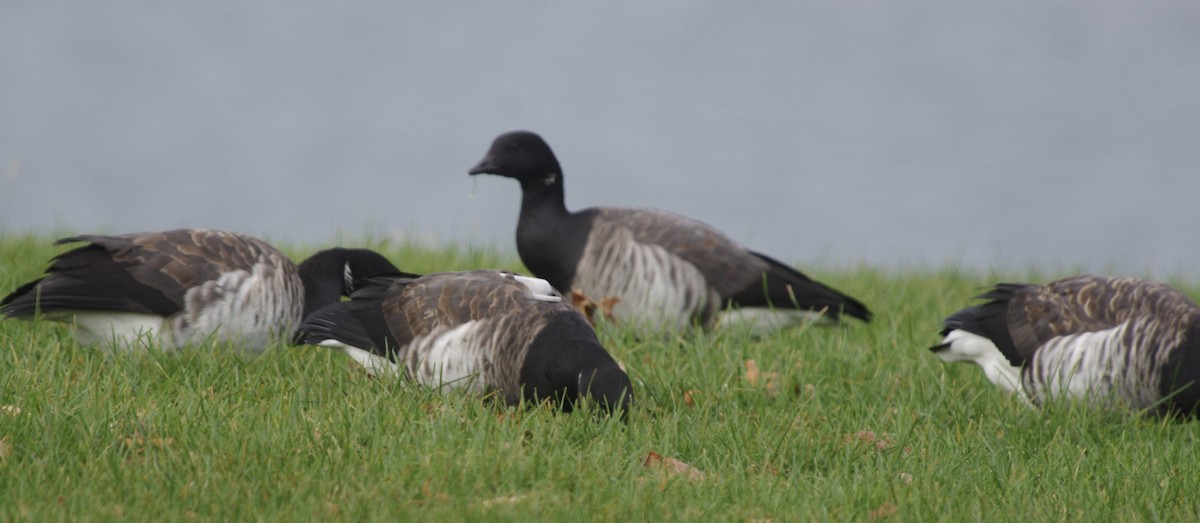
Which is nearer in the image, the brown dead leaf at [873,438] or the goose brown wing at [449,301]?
the brown dead leaf at [873,438]

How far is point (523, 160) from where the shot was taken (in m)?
9.76

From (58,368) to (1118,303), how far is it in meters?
6.07

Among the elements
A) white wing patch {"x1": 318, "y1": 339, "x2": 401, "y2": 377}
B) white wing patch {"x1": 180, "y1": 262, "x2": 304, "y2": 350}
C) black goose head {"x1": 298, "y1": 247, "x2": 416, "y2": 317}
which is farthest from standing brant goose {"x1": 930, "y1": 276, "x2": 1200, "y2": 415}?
white wing patch {"x1": 180, "y1": 262, "x2": 304, "y2": 350}

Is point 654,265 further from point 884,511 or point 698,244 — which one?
point 884,511

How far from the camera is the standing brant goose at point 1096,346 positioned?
7141 mm

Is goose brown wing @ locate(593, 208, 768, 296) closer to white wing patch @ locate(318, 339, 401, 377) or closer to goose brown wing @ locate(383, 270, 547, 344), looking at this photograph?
goose brown wing @ locate(383, 270, 547, 344)

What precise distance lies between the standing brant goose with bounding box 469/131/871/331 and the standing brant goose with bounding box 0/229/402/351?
94.1 inches

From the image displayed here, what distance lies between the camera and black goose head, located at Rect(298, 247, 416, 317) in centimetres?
803

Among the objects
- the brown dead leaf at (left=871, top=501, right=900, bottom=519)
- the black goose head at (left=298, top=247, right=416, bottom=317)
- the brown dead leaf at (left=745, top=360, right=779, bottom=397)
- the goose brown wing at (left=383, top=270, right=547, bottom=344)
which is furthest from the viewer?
the black goose head at (left=298, top=247, right=416, bottom=317)

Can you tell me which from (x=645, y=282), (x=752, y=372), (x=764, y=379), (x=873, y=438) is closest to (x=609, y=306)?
(x=645, y=282)

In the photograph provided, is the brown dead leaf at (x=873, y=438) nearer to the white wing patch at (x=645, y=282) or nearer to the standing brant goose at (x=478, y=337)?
the standing brant goose at (x=478, y=337)

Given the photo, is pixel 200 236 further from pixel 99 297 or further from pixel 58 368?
pixel 58 368

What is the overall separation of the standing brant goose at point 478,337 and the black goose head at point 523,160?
263 centimetres

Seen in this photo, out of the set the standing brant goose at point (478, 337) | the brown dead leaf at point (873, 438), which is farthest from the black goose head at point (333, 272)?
the brown dead leaf at point (873, 438)
